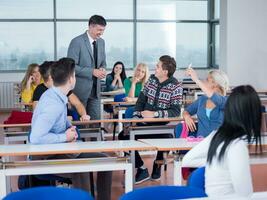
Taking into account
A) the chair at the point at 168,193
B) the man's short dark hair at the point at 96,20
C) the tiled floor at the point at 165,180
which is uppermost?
the man's short dark hair at the point at 96,20

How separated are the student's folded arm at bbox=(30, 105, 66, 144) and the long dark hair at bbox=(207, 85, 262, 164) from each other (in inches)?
65.7

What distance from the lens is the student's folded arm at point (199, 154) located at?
2.65m

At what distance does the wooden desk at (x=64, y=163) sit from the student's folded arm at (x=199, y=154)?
2.49 ft

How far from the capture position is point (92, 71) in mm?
5523

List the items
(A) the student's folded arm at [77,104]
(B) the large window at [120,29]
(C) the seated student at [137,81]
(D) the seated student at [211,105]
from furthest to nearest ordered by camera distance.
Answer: (B) the large window at [120,29], (C) the seated student at [137,81], (A) the student's folded arm at [77,104], (D) the seated student at [211,105]

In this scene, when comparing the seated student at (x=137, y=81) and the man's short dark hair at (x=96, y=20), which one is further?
the seated student at (x=137, y=81)

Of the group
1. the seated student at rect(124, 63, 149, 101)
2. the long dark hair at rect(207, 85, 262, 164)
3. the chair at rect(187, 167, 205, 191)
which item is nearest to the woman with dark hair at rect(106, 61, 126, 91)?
the seated student at rect(124, 63, 149, 101)

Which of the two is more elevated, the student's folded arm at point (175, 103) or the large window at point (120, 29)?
the large window at point (120, 29)

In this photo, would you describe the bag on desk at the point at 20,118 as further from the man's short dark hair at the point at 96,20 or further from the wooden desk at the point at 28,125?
the man's short dark hair at the point at 96,20

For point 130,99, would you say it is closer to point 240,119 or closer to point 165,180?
point 165,180

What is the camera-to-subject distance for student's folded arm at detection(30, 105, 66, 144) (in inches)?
148

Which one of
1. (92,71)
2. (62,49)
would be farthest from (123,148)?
(62,49)

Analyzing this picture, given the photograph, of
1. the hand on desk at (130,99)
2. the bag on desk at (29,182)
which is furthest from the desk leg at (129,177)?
the hand on desk at (130,99)

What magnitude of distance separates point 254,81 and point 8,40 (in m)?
6.05
